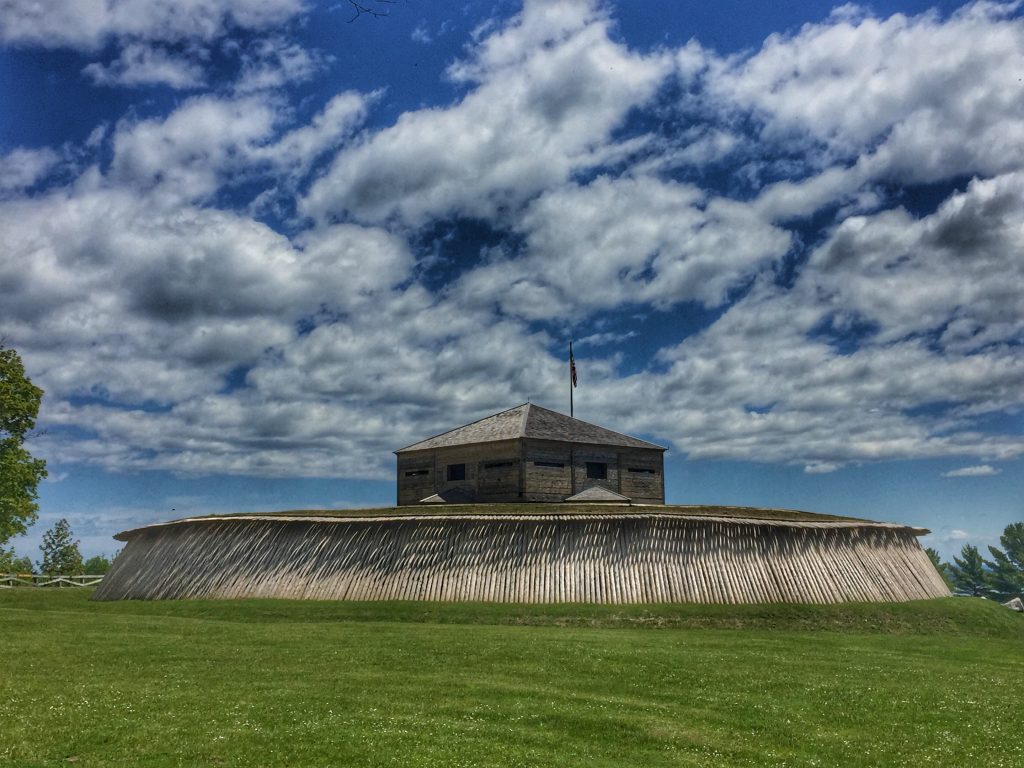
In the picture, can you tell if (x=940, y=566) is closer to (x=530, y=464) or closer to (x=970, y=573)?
(x=970, y=573)

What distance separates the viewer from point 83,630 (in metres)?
23.7

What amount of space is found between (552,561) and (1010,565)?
10211cm

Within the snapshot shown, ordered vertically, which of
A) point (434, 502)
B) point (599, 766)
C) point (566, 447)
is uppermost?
point (566, 447)

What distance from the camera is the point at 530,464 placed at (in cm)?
4309

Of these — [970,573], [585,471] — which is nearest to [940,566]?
→ [970,573]

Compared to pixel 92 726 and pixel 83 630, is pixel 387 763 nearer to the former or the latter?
pixel 92 726

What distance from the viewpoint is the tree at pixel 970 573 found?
366ft

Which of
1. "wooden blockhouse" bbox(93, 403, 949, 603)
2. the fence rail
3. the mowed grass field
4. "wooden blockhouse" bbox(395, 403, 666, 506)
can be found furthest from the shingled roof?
the fence rail

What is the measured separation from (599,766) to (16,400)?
44.4 meters

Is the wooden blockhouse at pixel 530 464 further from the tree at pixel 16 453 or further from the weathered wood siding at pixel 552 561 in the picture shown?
the tree at pixel 16 453

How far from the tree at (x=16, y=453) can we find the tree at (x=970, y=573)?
116 metres

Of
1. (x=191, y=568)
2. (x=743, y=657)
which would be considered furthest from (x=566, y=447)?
(x=743, y=657)

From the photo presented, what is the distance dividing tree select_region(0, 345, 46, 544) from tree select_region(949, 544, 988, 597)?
115820mm

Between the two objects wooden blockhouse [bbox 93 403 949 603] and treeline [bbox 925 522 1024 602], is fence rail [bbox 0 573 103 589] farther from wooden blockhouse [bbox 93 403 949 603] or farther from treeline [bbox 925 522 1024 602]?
treeline [bbox 925 522 1024 602]
